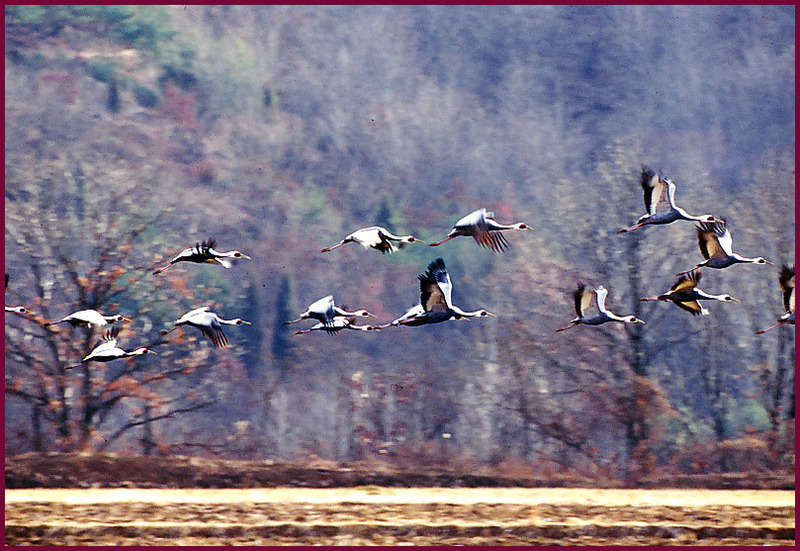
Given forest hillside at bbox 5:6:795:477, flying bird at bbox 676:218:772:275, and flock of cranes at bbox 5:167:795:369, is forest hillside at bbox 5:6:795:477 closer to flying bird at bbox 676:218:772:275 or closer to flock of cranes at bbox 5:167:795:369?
flock of cranes at bbox 5:167:795:369

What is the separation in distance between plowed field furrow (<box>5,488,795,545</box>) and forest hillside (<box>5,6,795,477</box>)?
617 centimetres

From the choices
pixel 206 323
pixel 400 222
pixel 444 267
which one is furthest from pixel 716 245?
pixel 400 222

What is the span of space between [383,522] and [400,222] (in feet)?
52.5

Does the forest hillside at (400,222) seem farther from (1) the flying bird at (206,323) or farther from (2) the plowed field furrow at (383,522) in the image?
(1) the flying bird at (206,323)

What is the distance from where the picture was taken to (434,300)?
1355 cm

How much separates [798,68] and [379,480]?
1342 cm

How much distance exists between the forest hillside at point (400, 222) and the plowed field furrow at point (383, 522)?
20.2ft

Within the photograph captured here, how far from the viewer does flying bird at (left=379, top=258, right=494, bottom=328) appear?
13.3m

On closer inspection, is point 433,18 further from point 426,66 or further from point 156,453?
point 156,453

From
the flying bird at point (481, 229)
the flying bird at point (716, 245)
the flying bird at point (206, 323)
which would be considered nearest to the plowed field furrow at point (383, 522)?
the flying bird at point (206, 323)

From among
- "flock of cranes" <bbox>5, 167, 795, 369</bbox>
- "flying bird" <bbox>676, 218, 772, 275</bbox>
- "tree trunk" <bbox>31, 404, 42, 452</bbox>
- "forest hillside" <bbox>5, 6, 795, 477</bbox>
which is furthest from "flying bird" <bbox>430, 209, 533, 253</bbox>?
"tree trunk" <bbox>31, 404, 42, 452</bbox>

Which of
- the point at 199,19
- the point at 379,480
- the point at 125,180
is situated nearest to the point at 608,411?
the point at 379,480

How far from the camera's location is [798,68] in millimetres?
24500

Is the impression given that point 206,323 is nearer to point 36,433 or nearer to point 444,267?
point 444,267
